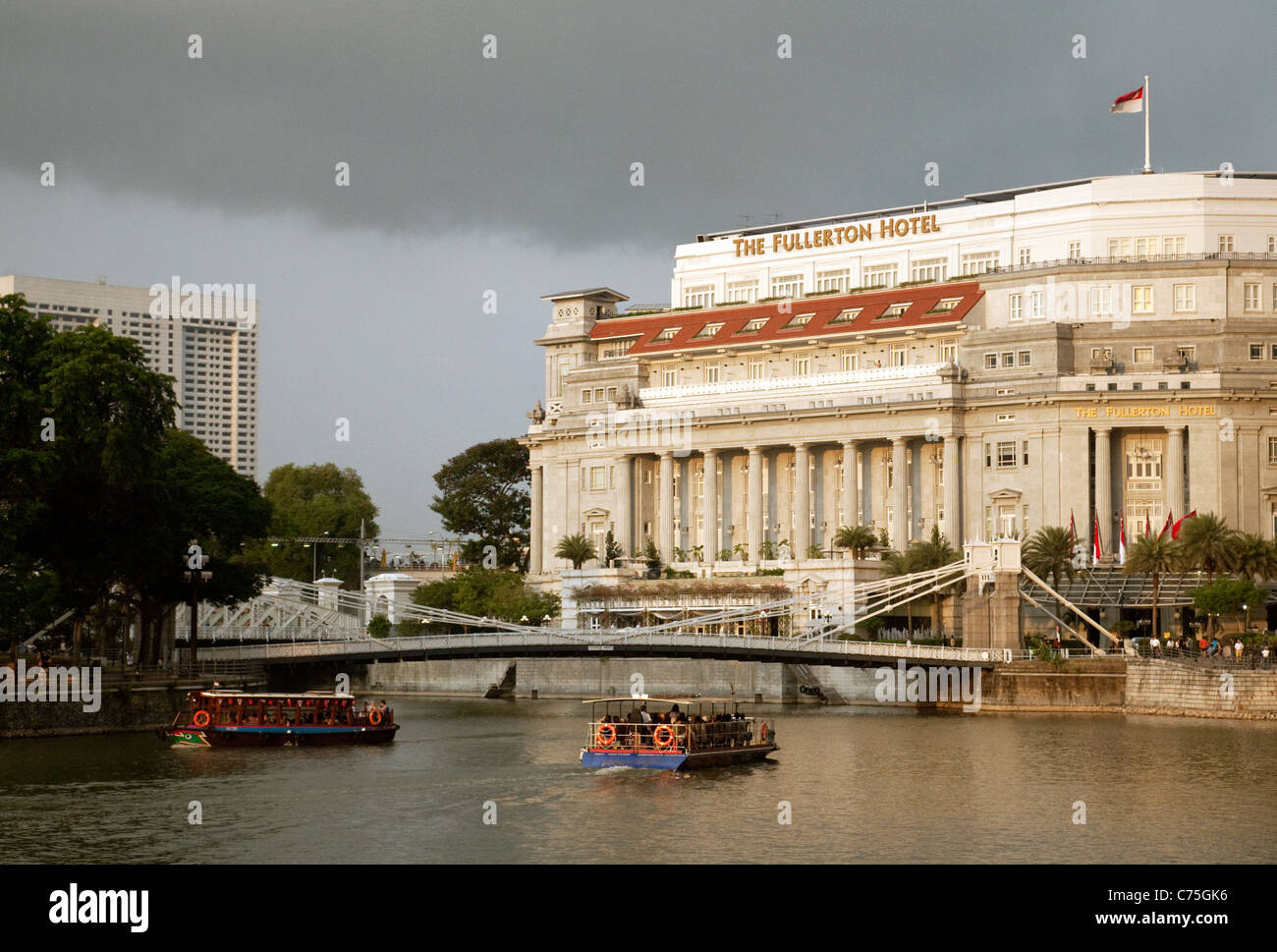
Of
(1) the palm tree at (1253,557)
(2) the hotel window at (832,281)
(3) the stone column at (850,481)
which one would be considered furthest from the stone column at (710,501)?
(1) the palm tree at (1253,557)

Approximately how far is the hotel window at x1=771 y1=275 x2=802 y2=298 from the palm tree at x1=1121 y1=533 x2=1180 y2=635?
56.3 metres

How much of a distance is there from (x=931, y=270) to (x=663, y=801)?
10378cm

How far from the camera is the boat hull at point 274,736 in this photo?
95125mm

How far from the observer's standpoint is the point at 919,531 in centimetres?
16338

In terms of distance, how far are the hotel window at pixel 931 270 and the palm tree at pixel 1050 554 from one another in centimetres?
4092

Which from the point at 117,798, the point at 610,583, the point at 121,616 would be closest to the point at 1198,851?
the point at 117,798

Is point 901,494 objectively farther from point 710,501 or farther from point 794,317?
point 794,317

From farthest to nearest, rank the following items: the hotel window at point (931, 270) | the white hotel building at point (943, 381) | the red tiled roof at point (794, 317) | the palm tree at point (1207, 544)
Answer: the hotel window at point (931, 270) → the red tiled roof at point (794, 317) → the white hotel building at point (943, 381) → the palm tree at point (1207, 544)

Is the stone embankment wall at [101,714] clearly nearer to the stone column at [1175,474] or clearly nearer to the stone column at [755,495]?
the stone column at [755,495]

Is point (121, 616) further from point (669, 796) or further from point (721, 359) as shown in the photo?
point (721, 359)

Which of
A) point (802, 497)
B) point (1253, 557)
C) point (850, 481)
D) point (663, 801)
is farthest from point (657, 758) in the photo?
point (802, 497)

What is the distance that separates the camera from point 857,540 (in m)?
153

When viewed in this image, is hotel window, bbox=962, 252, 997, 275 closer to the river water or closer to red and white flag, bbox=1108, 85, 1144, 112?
red and white flag, bbox=1108, 85, 1144, 112

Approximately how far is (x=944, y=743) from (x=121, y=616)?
52.6 m
